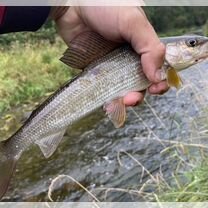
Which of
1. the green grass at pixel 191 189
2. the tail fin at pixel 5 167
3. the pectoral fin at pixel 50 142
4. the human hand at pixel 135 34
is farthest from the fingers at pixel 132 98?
the green grass at pixel 191 189

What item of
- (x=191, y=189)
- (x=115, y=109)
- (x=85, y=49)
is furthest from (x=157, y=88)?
(x=191, y=189)

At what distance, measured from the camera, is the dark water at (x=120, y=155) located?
488 cm

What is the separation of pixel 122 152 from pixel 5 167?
449 centimetres

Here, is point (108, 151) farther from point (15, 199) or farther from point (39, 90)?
point (39, 90)

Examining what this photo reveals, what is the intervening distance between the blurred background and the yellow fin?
167 centimetres

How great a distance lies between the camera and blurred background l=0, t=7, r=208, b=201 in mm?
4199

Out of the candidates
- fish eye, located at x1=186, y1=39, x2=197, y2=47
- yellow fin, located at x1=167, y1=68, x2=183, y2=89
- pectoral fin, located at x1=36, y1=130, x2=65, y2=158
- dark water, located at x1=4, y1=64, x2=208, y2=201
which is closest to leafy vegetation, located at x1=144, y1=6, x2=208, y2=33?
dark water, located at x1=4, y1=64, x2=208, y2=201

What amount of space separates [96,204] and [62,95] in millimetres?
2774

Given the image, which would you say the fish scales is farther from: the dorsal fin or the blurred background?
the blurred background

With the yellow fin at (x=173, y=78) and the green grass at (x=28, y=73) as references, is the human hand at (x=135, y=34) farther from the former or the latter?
the green grass at (x=28, y=73)

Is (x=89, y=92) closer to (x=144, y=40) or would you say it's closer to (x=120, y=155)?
(x=144, y=40)

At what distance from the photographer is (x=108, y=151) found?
6477 mm

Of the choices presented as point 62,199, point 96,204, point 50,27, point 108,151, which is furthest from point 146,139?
point 50,27

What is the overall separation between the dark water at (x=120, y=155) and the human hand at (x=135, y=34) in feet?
7.57
